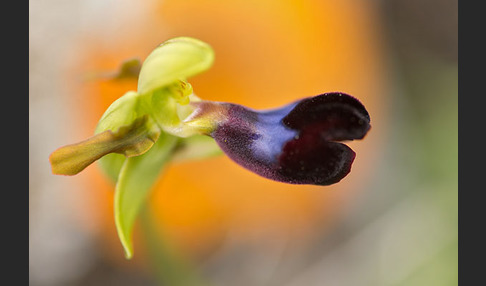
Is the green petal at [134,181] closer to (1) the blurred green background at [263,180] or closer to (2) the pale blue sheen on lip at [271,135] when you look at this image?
(2) the pale blue sheen on lip at [271,135]

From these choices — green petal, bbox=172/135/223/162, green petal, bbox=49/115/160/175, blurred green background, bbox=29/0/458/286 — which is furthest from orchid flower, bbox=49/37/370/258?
blurred green background, bbox=29/0/458/286

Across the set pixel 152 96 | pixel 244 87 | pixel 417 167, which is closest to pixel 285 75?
pixel 244 87

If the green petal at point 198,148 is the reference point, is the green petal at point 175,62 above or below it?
above

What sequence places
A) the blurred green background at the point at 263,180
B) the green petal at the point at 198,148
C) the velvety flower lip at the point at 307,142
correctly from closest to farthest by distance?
the velvety flower lip at the point at 307,142 < the green petal at the point at 198,148 < the blurred green background at the point at 263,180

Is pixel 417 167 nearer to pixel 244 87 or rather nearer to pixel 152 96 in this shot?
pixel 244 87

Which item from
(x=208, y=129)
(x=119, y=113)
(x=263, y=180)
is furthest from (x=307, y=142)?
(x=263, y=180)

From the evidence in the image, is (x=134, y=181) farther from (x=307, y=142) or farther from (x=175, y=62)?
(x=307, y=142)

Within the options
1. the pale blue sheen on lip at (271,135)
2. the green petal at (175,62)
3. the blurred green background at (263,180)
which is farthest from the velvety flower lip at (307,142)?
the blurred green background at (263,180)
